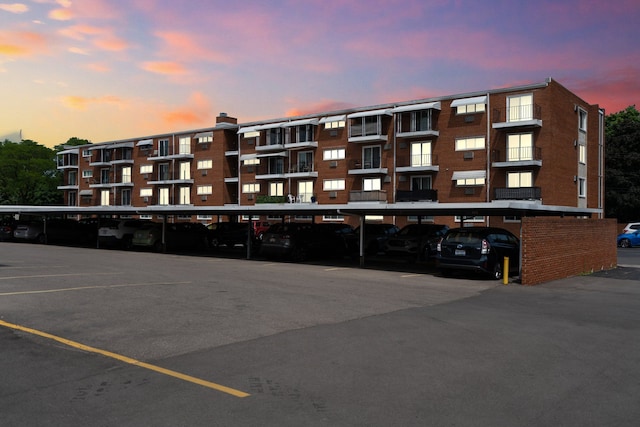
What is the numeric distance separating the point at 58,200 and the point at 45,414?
8899 centimetres

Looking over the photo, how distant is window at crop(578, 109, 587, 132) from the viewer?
4347 centimetres

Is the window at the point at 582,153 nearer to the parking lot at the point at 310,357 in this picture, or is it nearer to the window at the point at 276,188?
the window at the point at 276,188

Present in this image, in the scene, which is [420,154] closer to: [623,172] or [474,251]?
Result: [623,172]

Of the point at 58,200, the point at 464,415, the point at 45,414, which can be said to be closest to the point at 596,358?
the point at 464,415

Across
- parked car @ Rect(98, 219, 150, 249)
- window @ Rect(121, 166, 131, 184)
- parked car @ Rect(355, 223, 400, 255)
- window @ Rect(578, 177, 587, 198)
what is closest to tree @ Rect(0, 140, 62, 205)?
window @ Rect(121, 166, 131, 184)

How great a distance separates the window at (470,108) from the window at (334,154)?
1134 cm

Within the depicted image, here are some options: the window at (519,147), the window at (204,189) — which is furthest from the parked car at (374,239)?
the window at (204,189)

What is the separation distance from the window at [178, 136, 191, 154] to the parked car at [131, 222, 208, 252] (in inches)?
1217

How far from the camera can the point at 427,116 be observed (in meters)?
43.0

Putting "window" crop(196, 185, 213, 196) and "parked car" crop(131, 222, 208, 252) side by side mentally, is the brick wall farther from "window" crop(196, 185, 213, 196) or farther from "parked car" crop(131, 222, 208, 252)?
"window" crop(196, 185, 213, 196)

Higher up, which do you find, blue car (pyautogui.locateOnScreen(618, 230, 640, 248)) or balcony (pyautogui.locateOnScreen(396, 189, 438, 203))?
balcony (pyautogui.locateOnScreen(396, 189, 438, 203))

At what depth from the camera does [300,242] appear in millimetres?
22266

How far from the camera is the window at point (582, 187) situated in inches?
1710

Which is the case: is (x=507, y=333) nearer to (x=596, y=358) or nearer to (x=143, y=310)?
(x=596, y=358)
